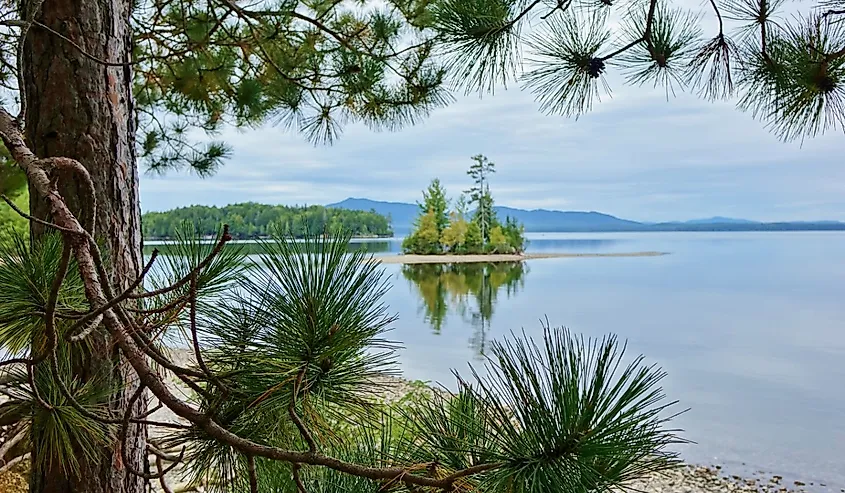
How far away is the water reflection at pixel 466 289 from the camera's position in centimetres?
641

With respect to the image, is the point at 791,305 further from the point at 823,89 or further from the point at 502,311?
the point at 823,89

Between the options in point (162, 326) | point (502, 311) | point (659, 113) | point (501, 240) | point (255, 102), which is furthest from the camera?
point (501, 240)

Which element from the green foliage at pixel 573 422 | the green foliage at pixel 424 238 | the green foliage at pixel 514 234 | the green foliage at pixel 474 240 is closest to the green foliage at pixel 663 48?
the green foliage at pixel 573 422

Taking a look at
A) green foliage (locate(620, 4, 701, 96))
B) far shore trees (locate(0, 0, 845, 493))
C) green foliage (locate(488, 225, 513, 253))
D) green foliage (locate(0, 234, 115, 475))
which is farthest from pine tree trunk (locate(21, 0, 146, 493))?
green foliage (locate(488, 225, 513, 253))

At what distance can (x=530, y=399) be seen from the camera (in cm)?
52

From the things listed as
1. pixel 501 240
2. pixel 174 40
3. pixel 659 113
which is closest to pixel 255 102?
pixel 174 40

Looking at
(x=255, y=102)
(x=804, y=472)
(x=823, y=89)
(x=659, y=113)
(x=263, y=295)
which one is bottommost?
(x=804, y=472)

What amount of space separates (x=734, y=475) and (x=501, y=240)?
32.8ft

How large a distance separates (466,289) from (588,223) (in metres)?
11.8

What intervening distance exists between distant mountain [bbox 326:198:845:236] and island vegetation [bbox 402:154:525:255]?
0.39 meters

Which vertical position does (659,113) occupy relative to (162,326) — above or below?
above

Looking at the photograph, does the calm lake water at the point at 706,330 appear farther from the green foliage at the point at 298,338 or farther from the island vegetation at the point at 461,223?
the island vegetation at the point at 461,223

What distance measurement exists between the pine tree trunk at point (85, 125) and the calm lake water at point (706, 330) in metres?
0.41

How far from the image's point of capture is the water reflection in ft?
21.0
